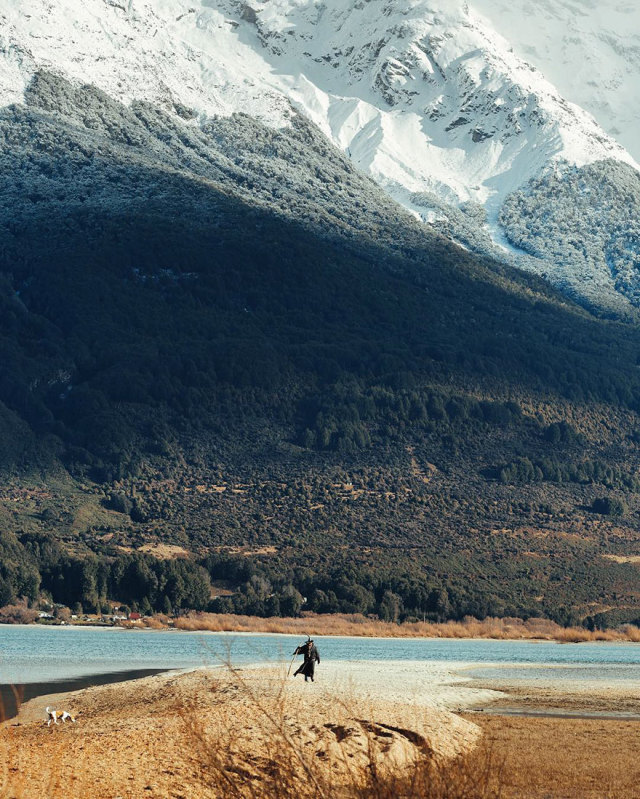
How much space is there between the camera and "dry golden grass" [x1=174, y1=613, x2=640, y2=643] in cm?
11650

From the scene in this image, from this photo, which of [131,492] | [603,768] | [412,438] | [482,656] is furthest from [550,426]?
[603,768]

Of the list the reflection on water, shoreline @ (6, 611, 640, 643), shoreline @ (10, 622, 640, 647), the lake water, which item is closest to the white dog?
the lake water

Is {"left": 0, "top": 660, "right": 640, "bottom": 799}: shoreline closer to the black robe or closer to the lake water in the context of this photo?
the black robe

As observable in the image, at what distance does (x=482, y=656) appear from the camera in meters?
89.8

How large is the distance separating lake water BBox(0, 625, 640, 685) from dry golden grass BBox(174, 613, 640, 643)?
4603mm

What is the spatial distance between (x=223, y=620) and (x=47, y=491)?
54493mm

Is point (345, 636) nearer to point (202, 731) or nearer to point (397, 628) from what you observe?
point (397, 628)

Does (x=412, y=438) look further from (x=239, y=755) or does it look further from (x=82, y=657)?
(x=239, y=755)

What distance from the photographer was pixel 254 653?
76750 millimetres

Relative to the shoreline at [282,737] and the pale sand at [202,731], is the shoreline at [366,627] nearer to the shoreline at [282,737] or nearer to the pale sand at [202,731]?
the pale sand at [202,731]

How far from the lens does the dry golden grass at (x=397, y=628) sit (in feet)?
382

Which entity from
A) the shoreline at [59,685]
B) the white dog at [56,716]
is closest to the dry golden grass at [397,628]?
the shoreline at [59,685]

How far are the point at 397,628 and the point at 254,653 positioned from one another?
166 feet

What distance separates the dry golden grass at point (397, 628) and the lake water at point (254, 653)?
460 centimetres
